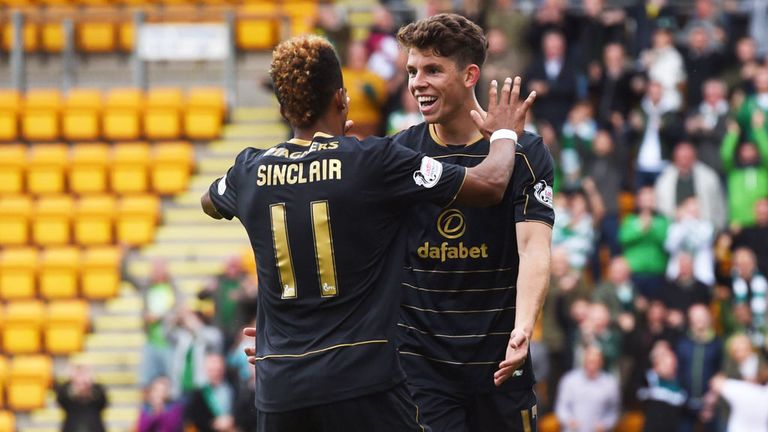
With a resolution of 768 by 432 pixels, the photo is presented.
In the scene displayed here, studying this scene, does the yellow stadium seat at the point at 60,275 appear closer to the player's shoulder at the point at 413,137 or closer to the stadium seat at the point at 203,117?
the stadium seat at the point at 203,117

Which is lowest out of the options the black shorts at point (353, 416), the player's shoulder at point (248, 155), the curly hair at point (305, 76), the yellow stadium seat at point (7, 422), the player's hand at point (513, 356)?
the yellow stadium seat at point (7, 422)

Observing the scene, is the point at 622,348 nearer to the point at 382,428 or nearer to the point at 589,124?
the point at 589,124

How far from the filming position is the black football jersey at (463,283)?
6363mm

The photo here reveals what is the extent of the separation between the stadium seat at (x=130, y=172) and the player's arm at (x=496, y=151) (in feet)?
39.6

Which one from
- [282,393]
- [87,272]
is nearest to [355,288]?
[282,393]

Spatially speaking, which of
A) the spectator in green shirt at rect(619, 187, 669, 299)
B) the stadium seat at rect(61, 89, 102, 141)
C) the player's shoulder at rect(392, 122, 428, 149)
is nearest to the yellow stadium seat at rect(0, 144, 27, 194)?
the stadium seat at rect(61, 89, 102, 141)

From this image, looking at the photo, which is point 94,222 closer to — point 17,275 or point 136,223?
point 136,223

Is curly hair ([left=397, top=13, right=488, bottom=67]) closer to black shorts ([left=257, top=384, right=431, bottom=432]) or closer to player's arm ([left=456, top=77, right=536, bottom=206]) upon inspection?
player's arm ([left=456, top=77, right=536, bottom=206])

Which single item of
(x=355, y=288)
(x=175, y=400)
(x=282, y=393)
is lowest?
(x=175, y=400)

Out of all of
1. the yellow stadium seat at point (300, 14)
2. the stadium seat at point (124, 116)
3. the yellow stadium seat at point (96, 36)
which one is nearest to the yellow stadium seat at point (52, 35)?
the yellow stadium seat at point (96, 36)

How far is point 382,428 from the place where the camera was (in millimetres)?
5625

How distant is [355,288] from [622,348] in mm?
8297

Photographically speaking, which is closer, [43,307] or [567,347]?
[567,347]

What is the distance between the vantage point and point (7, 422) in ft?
52.0
